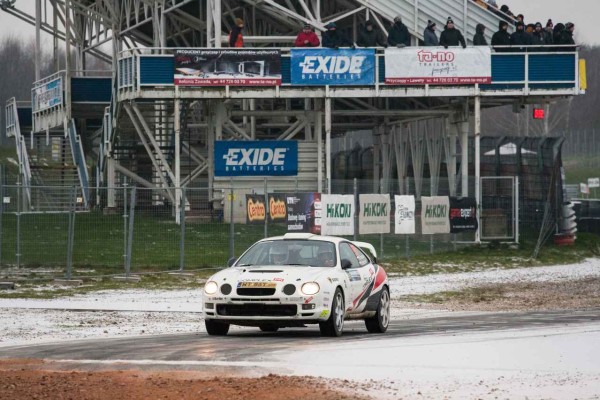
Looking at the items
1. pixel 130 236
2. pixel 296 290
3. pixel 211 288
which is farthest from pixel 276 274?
pixel 130 236

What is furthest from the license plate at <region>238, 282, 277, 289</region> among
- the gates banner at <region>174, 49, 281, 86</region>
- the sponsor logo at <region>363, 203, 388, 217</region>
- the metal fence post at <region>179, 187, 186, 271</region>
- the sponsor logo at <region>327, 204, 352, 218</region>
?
the gates banner at <region>174, 49, 281, 86</region>

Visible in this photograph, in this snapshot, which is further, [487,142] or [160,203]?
[487,142]

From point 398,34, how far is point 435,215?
669cm

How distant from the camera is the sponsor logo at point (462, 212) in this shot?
40719 mm

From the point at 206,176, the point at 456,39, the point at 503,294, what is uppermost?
the point at 456,39

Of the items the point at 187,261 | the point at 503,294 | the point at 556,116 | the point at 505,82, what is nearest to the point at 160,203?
the point at 187,261

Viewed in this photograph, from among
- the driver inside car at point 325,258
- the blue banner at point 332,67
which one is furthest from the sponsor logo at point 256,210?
the driver inside car at point 325,258

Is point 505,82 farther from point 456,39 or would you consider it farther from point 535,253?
point 535,253

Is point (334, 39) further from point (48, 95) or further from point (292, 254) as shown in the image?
point (292, 254)

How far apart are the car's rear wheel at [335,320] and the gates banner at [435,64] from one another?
992 inches

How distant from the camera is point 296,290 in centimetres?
1786

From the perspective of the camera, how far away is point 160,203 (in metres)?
35.6

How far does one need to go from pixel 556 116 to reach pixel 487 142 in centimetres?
8302

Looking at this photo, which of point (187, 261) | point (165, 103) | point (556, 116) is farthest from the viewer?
point (556, 116)
